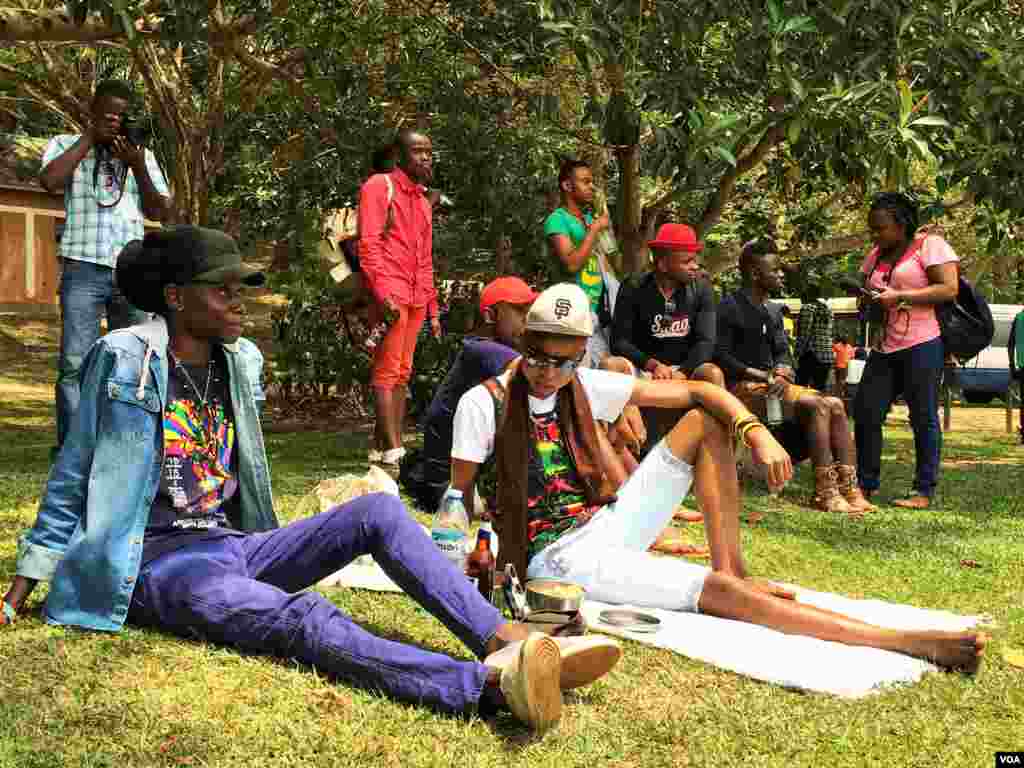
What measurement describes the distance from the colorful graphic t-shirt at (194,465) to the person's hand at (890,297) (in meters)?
5.39

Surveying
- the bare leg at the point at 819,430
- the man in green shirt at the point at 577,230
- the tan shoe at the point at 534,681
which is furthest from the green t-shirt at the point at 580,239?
the tan shoe at the point at 534,681

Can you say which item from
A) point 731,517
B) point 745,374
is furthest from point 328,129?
point 731,517

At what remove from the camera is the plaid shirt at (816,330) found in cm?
1214

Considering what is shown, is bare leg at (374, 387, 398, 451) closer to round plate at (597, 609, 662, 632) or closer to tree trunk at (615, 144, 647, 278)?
tree trunk at (615, 144, 647, 278)

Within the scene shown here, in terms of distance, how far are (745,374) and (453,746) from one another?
226 inches

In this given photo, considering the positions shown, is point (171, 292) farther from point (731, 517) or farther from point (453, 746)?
A: point (731, 517)

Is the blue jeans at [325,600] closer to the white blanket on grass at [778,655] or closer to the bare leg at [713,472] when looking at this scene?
the white blanket on grass at [778,655]

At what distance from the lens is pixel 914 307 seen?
8750 millimetres

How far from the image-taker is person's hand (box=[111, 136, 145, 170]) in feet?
24.5

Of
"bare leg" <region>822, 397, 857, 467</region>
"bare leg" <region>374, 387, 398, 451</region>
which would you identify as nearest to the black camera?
"bare leg" <region>374, 387, 398, 451</region>

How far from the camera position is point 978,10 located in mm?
8406

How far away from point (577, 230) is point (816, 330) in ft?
14.6

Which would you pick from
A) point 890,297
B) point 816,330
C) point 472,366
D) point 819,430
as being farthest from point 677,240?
point 816,330

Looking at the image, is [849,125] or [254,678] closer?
[254,678]
